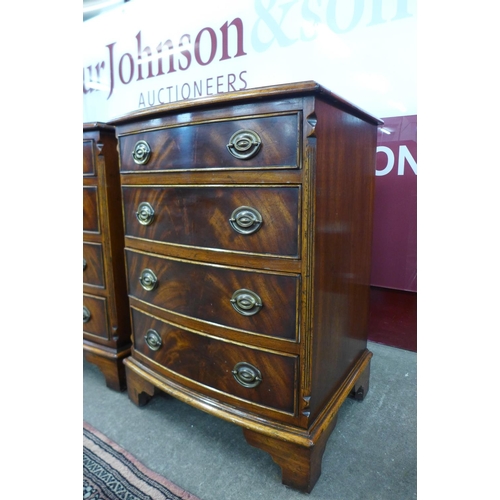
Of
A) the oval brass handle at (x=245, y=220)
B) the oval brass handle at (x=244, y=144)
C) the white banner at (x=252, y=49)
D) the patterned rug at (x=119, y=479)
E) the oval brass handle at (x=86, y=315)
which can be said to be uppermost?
the white banner at (x=252, y=49)

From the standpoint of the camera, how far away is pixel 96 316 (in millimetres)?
1537

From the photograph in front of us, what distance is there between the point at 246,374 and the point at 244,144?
0.64 metres

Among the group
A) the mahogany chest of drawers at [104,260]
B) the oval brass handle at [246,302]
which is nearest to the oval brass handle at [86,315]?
the mahogany chest of drawers at [104,260]

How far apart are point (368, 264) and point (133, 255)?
877mm

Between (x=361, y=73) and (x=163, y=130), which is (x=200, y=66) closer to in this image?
(x=361, y=73)

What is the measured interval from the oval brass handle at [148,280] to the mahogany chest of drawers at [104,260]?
0.83 ft

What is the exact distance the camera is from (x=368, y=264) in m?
1.37

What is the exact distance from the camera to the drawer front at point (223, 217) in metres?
0.91

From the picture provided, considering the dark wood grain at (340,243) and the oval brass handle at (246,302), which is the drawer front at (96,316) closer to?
the oval brass handle at (246,302)

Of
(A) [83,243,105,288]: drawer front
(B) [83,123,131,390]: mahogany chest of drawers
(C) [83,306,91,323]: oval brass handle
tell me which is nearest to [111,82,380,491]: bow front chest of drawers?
(B) [83,123,131,390]: mahogany chest of drawers

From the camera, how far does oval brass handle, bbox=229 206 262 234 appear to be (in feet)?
3.10

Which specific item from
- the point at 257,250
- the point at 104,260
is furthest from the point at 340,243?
the point at 104,260

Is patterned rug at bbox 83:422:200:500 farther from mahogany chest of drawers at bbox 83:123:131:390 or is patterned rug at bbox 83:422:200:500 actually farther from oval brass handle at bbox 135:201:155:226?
oval brass handle at bbox 135:201:155:226
